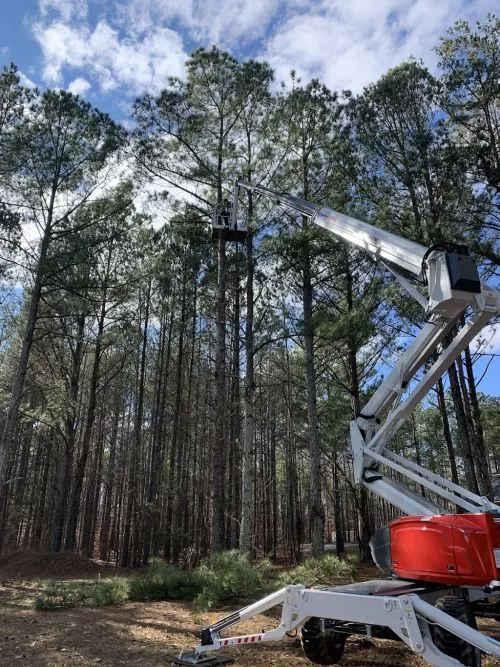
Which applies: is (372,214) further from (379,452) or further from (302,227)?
(379,452)

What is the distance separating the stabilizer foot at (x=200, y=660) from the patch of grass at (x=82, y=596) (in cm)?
439

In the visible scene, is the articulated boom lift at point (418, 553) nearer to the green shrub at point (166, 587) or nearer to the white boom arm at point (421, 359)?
the white boom arm at point (421, 359)

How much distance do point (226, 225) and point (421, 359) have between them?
8381 mm

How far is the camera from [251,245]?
14.5 meters

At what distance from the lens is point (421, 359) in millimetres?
5969

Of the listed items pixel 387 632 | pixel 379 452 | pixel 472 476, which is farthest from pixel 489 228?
pixel 387 632

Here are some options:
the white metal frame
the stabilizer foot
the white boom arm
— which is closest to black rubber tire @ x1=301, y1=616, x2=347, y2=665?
the white metal frame

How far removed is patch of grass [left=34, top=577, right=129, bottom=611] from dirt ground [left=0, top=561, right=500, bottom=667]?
11.8 inches

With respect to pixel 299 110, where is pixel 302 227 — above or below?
below

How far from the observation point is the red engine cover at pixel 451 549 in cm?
399

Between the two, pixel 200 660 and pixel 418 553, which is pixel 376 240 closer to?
pixel 418 553

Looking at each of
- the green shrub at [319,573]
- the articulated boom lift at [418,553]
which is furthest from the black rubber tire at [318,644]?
the green shrub at [319,573]

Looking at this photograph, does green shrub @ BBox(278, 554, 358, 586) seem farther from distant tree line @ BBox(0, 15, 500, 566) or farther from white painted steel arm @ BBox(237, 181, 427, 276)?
white painted steel arm @ BBox(237, 181, 427, 276)

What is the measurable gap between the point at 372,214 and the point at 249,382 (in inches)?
231
